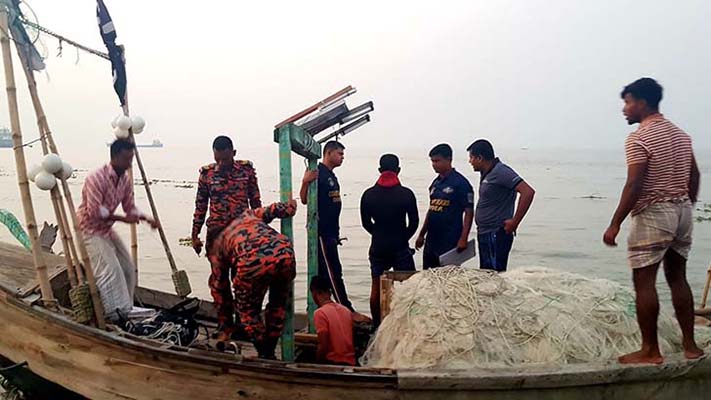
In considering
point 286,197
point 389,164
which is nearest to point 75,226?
point 286,197

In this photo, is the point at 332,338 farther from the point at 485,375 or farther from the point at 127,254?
the point at 127,254

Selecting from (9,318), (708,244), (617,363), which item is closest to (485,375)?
(617,363)

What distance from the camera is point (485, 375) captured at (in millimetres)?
3273

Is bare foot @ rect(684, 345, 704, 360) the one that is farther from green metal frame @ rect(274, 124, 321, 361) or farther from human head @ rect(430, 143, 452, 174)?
human head @ rect(430, 143, 452, 174)

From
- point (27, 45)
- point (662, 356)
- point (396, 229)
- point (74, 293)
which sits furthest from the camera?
point (396, 229)

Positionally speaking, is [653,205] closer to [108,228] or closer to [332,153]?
[332,153]


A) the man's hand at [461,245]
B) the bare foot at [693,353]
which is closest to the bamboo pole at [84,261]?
the man's hand at [461,245]

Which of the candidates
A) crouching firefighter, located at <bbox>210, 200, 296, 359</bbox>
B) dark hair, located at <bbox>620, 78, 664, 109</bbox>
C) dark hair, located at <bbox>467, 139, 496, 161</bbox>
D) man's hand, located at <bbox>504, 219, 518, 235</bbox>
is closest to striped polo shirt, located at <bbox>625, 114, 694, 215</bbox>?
dark hair, located at <bbox>620, 78, 664, 109</bbox>

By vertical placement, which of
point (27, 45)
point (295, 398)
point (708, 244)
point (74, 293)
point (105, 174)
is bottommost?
point (708, 244)

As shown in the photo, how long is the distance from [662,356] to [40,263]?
390 cm

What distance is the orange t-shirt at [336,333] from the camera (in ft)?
13.1

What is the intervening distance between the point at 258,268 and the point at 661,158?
243cm

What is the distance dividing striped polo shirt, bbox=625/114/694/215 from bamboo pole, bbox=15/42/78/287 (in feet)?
11.4

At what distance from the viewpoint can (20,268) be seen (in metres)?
5.05
